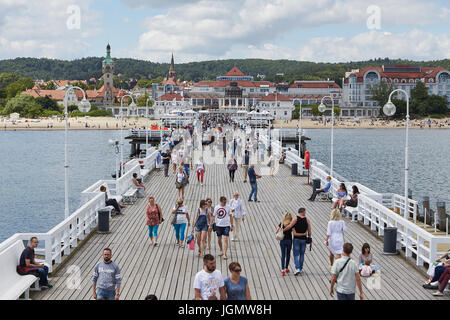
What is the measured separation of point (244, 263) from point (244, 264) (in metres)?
0.09

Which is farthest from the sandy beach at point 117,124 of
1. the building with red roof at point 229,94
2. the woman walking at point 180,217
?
the woman walking at point 180,217

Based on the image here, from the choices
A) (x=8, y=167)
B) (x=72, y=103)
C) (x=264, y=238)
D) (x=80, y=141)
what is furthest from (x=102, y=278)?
(x=72, y=103)

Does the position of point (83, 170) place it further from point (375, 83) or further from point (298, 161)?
point (375, 83)

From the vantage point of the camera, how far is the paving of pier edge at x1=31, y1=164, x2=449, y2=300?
9766 millimetres

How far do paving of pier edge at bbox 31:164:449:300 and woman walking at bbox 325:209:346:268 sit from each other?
24.9 inches

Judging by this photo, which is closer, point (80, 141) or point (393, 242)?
point (393, 242)

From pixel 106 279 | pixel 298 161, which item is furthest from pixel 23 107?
pixel 106 279

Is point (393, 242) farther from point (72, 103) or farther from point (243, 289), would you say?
point (72, 103)

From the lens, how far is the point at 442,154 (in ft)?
258

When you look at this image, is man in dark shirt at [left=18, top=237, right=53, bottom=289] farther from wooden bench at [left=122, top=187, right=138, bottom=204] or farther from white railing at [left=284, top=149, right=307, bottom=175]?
white railing at [left=284, top=149, right=307, bottom=175]

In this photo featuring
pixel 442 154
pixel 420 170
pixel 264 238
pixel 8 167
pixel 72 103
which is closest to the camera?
pixel 264 238

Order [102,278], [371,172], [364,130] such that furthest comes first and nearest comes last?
[364,130]
[371,172]
[102,278]

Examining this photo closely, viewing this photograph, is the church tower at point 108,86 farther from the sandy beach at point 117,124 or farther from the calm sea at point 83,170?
the calm sea at point 83,170
